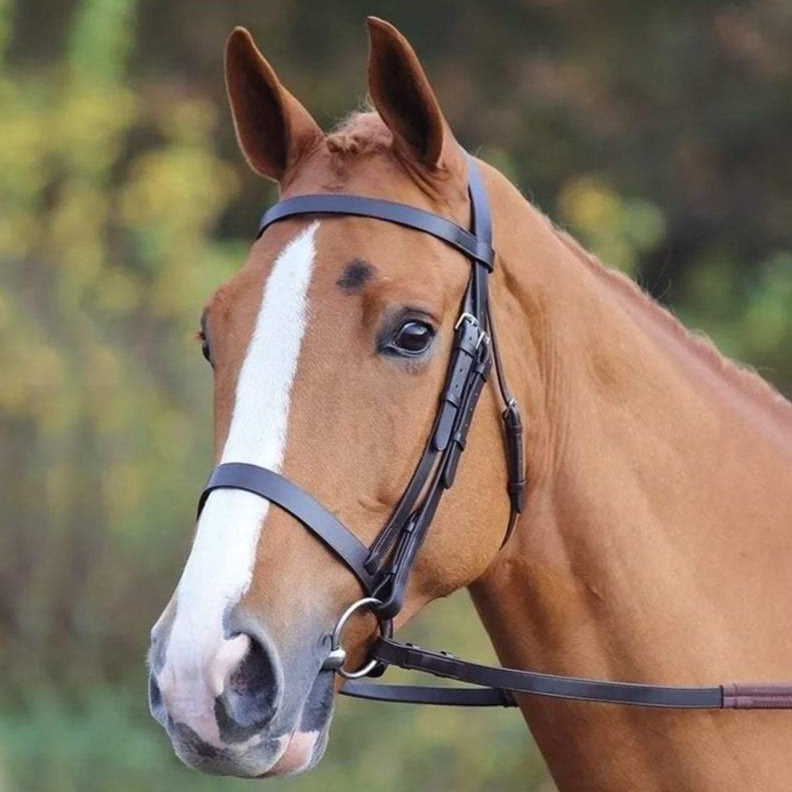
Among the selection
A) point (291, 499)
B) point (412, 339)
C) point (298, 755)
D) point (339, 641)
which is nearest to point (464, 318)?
point (412, 339)

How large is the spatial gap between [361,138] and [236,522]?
89 centimetres

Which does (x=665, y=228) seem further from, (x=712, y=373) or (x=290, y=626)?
(x=290, y=626)

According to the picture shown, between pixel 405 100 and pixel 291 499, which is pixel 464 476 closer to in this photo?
pixel 291 499

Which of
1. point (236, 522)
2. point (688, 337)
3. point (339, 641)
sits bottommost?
point (339, 641)

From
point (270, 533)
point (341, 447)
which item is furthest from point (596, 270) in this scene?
point (270, 533)

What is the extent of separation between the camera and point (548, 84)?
43.1ft

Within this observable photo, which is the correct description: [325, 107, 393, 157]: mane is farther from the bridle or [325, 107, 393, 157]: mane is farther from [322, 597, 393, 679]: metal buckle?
[322, 597, 393, 679]: metal buckle

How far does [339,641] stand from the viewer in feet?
8.53

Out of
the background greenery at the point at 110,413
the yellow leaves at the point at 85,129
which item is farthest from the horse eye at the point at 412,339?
the yellow leaves at the point at 85,129

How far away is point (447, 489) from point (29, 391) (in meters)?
4.81

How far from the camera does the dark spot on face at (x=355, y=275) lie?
8.70 feet

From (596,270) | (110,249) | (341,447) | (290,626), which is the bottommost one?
(290,626)

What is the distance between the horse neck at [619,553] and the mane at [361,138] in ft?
0.90

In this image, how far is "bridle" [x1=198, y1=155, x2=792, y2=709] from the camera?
2.61 meters
